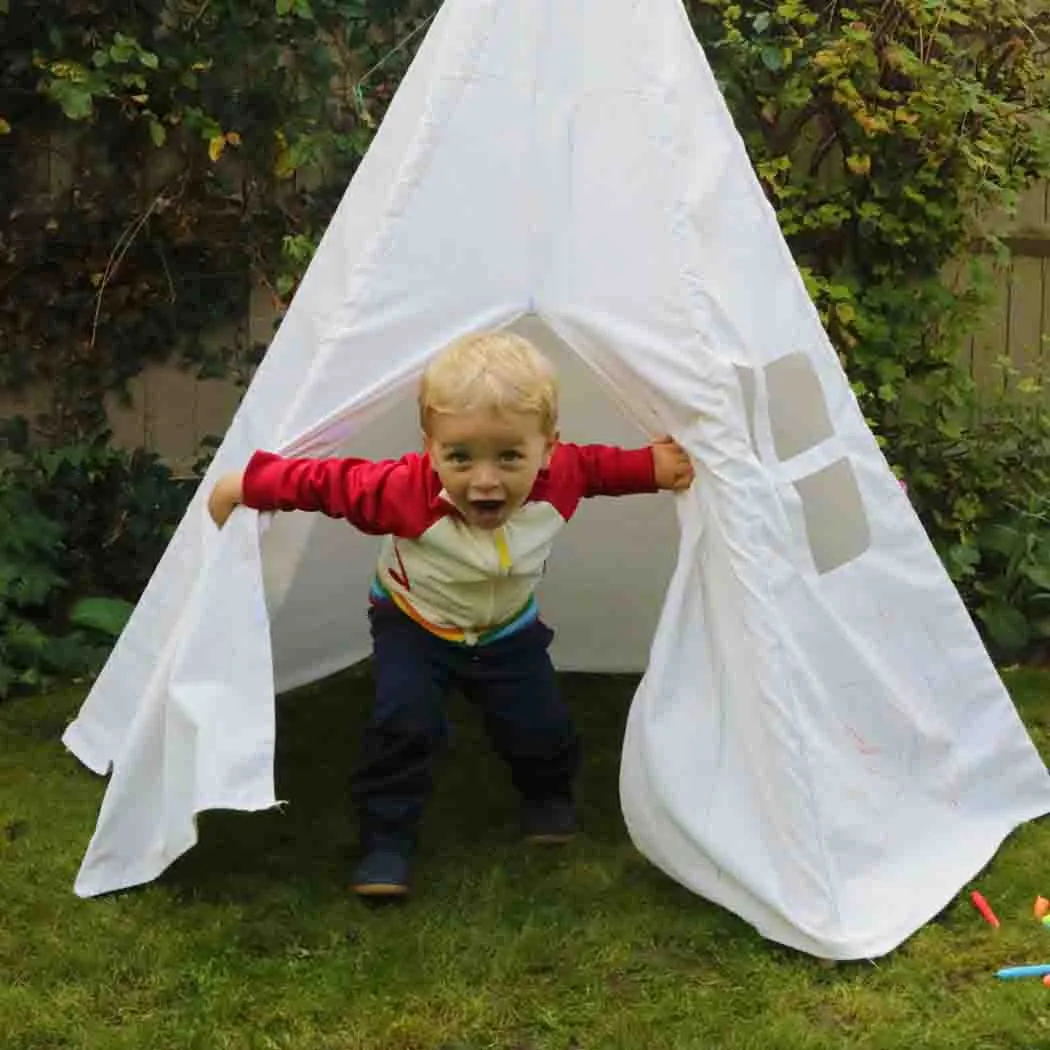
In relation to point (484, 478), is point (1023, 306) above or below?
below

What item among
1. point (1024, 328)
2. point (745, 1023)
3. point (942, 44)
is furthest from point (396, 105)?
point (1024, 328)

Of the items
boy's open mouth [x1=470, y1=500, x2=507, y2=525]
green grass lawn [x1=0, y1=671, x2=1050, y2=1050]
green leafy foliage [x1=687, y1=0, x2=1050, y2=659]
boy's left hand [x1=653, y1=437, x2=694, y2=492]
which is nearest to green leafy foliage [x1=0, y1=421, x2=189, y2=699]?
green grass lawn [x1=0, y1=671, x2=1050, y2=1050]

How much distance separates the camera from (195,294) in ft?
14.5

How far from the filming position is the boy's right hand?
2494 millimetres

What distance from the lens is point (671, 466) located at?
2.55 m

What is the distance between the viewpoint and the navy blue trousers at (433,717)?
264cm

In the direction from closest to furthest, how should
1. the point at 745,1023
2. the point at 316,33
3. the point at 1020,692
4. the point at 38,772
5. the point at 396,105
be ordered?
the point at 745,1023 → the point at 396,105 → the point at 38,772 → the point at 1020,692 → the point at 316,33

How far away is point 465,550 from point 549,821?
2.00ft

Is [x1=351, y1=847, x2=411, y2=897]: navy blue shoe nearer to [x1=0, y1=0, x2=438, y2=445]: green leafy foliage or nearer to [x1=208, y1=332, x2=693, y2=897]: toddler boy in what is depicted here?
[x1=208, y1=332, x2=693, y2=897]: toddler boy

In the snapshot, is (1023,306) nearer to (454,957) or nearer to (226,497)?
(226,497)

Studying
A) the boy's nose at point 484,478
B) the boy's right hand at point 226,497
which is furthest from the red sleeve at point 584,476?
the boy's right hand at point 226,497

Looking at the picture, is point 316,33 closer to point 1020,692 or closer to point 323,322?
point 323,322

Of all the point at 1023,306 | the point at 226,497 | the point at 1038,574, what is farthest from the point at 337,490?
the point at 1023,306

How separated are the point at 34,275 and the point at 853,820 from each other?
3.00 metres
